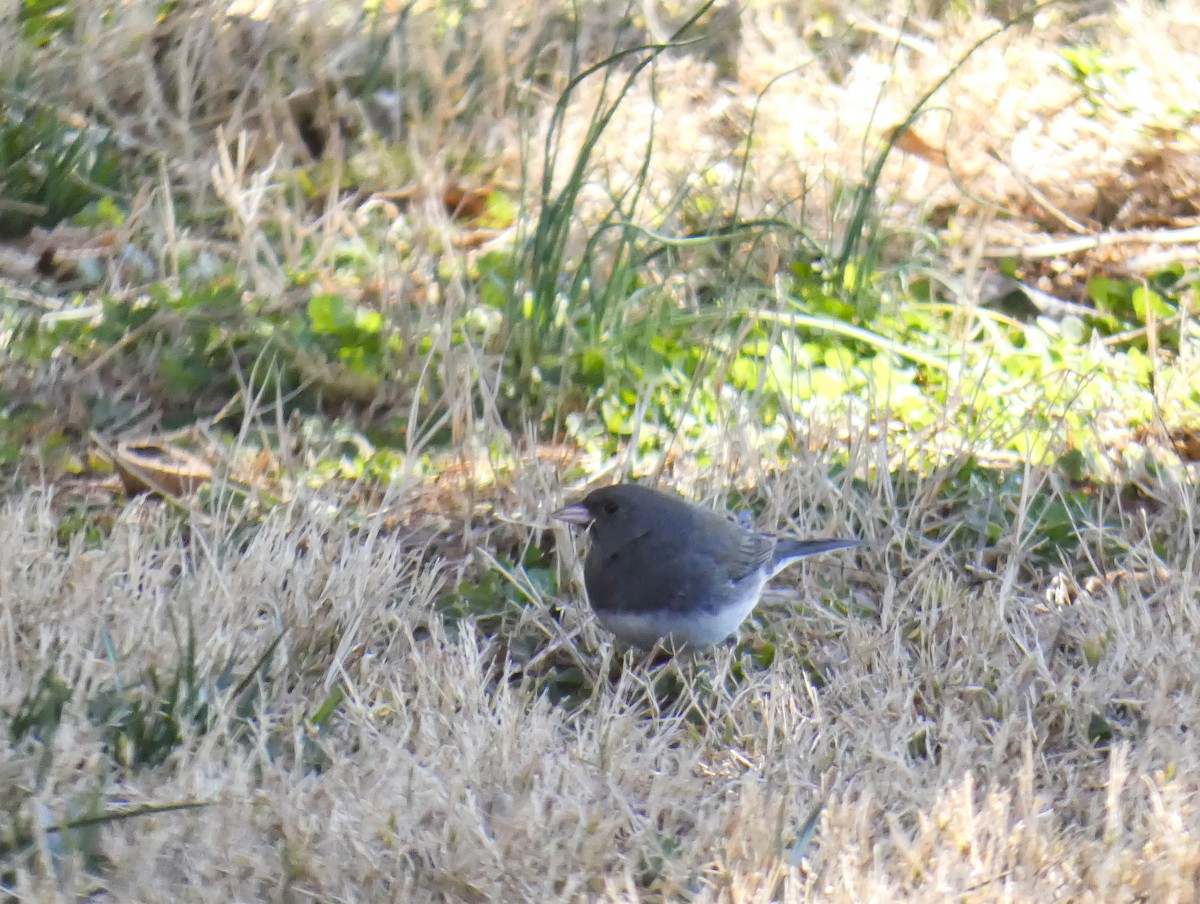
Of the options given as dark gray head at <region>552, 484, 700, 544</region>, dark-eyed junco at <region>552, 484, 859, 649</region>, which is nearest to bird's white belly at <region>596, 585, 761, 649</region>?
dark-eyed junco at <region>552, 484, 859, 649</region>

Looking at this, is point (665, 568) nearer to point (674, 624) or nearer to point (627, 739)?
point (674, 624)

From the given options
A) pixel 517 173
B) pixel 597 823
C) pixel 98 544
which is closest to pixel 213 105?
pixel 517 173

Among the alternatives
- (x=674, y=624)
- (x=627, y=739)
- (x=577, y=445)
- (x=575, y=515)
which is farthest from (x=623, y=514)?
(x=577, y=445)

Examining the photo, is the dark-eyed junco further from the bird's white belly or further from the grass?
the grass

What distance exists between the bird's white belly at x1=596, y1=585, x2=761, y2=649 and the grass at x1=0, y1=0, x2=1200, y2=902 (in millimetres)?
90

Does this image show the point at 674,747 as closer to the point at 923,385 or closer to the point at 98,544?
the point at 98,544

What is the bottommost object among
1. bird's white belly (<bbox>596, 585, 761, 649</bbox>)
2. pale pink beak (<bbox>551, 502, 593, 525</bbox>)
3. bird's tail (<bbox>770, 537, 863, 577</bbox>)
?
bird's white belly (<bbox>596, 585, 761, 649</bbox>)

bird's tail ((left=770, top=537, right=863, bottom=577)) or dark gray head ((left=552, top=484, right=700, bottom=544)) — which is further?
bird's tail ((left=770, top=537, right=863, bottom=577))

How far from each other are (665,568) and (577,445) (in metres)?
0.98

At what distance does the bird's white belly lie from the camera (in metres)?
3.34

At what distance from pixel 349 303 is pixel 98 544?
1.39 metres

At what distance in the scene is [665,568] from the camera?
3.41 metres

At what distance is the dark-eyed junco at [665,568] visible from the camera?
335 centimetres

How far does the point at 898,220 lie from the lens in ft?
17.6
